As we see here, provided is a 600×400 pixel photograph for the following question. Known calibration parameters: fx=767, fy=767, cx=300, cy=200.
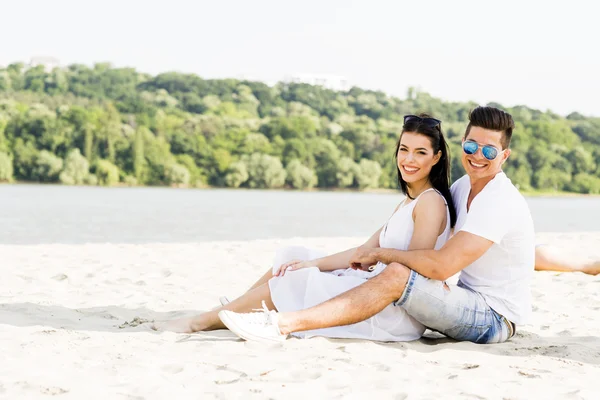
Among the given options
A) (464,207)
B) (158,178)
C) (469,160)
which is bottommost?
(158,178)

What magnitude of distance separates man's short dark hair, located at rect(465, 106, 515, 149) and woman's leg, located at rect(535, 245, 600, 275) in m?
1.13

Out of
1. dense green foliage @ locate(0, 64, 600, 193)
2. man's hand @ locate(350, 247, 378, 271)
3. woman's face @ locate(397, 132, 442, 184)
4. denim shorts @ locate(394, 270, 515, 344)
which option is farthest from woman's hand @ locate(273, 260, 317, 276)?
dense green foliage @ locate(0, 64, 600, 193)

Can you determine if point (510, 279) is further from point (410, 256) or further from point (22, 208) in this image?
point (22, 208)

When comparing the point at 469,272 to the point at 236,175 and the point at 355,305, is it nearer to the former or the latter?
the point at 355,305

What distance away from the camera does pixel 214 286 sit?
268 inches

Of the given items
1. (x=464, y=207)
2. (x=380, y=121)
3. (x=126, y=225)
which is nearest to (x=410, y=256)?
(x=464, y=207)

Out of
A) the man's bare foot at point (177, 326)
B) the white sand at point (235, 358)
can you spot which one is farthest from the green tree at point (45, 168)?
the man's bare foot at point (177, 326)

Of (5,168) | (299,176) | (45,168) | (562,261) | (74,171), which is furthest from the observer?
(299,176)

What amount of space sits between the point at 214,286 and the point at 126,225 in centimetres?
1283

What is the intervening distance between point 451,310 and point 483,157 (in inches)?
32.0

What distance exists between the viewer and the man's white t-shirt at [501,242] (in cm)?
382

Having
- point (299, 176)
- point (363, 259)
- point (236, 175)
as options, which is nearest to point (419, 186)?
point (363, 259)

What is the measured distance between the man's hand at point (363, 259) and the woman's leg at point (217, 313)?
0.50m

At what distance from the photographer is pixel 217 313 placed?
4.36m
